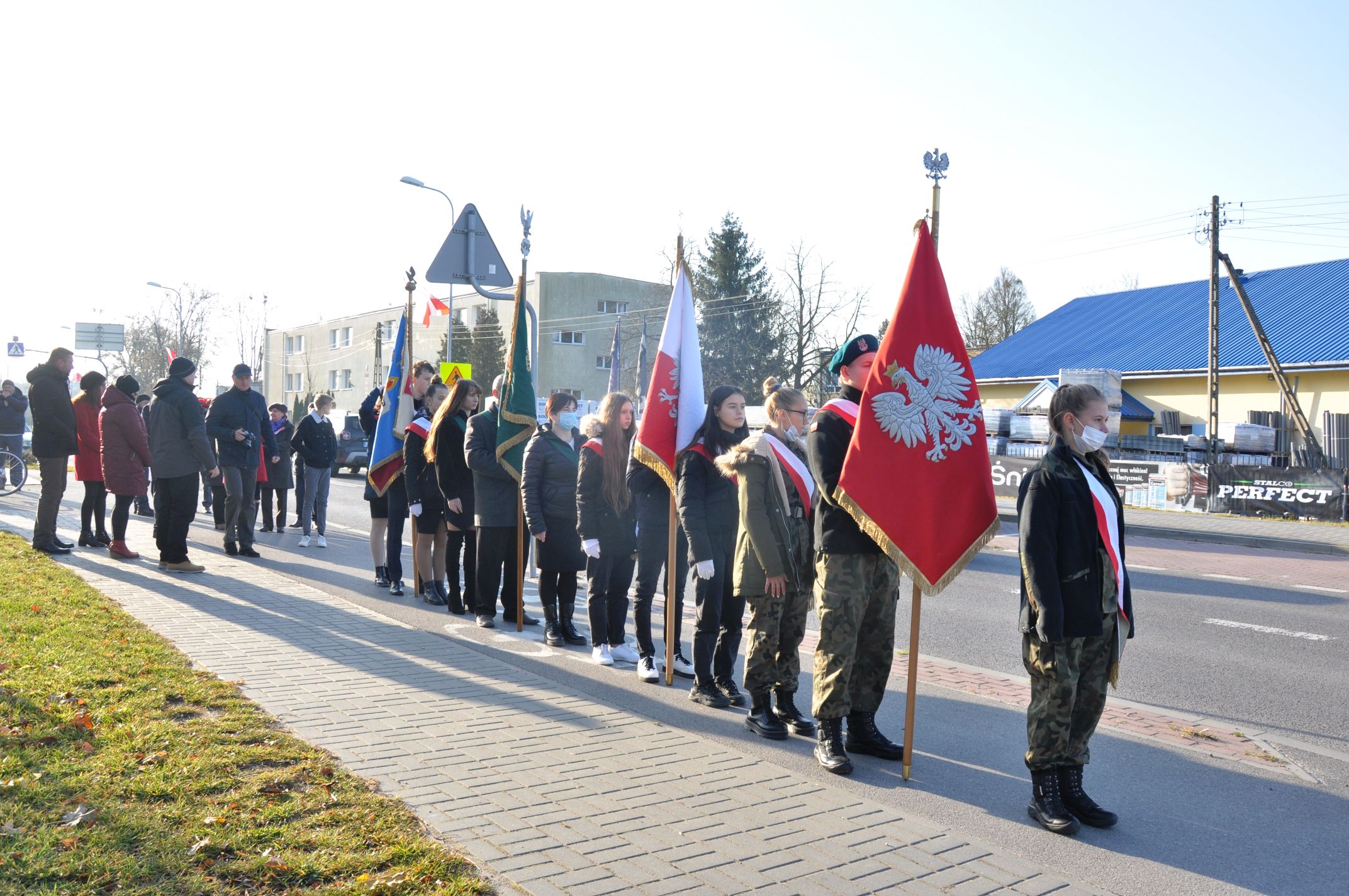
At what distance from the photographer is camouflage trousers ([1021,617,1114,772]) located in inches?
176

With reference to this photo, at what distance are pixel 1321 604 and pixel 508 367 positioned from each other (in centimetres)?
909

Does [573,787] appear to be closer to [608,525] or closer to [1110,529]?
[1110,529]

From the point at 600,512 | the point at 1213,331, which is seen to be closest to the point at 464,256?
the point at 600,512

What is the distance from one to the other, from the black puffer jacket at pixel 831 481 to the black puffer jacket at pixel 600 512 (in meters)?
2.18

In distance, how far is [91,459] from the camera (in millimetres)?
12664

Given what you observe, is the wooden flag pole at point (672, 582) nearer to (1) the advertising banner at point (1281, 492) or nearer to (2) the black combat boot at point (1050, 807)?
(2) the black combat boot at point (1050, 807)

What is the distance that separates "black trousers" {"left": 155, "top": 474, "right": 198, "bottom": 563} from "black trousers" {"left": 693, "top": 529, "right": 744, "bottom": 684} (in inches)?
252

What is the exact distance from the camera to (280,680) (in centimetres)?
636

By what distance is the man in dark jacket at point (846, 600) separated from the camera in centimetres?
521

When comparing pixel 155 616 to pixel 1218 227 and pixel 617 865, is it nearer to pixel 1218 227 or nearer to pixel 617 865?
pixel 617 865

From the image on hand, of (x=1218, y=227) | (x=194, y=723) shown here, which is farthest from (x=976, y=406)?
(x=1218, y=227)

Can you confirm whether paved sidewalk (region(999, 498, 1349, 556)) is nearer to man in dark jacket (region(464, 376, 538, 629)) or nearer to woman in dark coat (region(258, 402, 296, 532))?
woman in dark coat (region(258, 402, 296, 532))

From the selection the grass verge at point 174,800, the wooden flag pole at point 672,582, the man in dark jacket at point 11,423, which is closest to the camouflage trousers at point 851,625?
the wooden flag pole at point 672,582

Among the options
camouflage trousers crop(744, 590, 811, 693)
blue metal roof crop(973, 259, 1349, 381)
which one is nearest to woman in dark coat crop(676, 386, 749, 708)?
camouflage trousers crop(744, 590, 811, 693)
